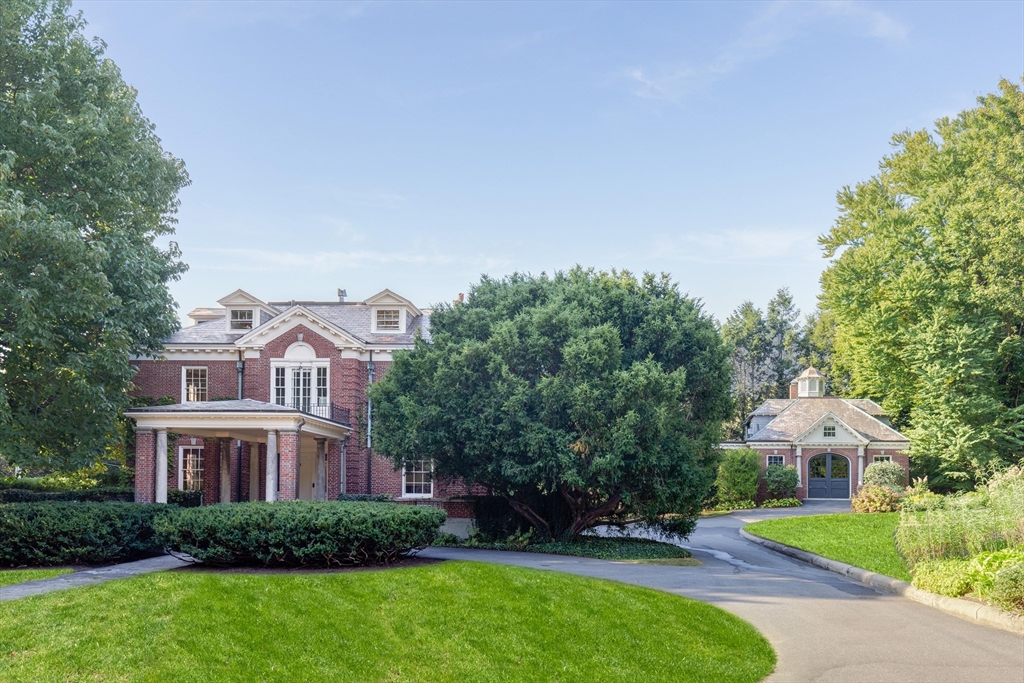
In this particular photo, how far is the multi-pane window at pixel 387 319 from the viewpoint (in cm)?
3100

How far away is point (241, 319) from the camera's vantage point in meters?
31.1

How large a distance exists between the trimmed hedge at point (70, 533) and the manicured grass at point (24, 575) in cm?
64

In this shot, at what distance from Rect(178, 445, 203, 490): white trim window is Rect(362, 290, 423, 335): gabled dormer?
299 inches

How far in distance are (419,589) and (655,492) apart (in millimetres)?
9171

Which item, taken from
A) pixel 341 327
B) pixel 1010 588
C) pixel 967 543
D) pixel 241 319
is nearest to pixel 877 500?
pixel 967 543

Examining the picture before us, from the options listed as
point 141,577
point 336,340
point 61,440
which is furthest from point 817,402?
point 141,577

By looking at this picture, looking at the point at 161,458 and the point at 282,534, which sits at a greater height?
the point at 161,458

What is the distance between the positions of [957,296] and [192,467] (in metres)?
29.4

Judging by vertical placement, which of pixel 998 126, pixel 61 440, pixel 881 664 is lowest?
pixel 881 664

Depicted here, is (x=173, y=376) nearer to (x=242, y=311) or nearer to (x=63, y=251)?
(x=242, y=311)

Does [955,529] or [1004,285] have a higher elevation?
[1004,285]

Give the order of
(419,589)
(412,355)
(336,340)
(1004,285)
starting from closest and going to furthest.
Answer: (419,589) → (412,355) → (336,340) → (1004,285)

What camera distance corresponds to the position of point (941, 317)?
32.8 m

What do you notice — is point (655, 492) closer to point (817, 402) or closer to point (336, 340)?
point (336, 340)
